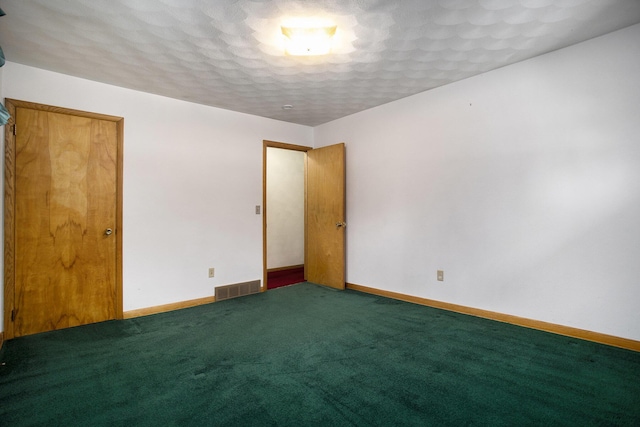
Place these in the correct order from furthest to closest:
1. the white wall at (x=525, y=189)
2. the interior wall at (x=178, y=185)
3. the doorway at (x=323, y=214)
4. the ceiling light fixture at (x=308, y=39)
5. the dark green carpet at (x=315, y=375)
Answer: the doorway at (x=323, y=214)
the interior wall at (x=178, y=185)
the white wall at (x=525, y=189)
the ceiling light fixture at (x=308, y=39)
the dark green carpet at (x=315, y=375)

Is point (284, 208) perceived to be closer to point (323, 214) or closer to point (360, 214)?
point (323, 214)

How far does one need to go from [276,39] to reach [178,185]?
7.00 feet

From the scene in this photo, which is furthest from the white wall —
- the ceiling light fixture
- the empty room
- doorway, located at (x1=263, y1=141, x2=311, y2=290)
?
doorway, located at (x1=263, y1=141, x2=311, y2=290)

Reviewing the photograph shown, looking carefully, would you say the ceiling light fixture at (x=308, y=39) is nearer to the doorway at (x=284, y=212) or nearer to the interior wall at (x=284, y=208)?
the doorway at (x=284, y=212)

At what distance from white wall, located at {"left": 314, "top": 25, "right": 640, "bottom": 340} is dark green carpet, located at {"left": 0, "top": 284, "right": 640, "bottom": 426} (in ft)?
1.30

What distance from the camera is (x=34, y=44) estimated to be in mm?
2553

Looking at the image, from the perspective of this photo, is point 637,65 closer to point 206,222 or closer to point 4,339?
point 206,222

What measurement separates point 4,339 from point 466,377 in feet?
12.4

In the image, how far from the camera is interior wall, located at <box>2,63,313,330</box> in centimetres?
333

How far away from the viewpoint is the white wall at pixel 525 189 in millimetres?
2564

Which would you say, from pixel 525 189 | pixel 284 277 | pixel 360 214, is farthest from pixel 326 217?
pixel 525 189

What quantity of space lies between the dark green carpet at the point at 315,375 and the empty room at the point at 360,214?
2 cm

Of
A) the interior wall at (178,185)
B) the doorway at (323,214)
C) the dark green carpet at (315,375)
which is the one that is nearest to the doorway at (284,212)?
the doorway at (323,214)

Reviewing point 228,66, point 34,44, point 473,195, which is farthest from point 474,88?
point 34,44
